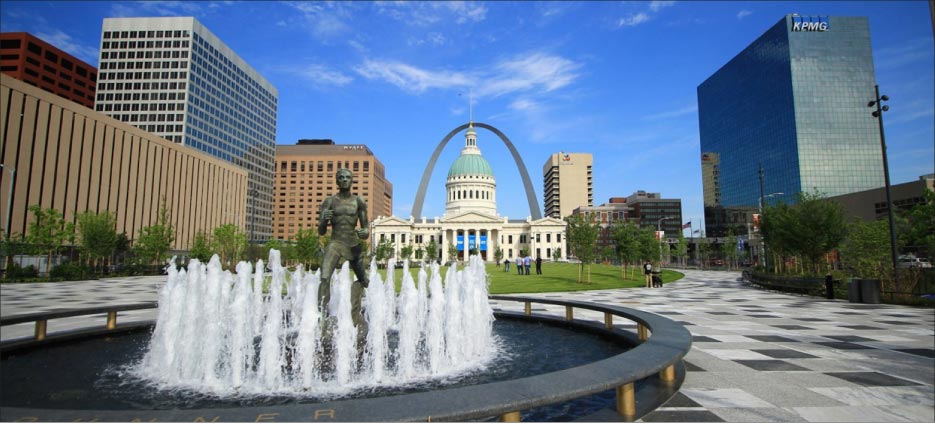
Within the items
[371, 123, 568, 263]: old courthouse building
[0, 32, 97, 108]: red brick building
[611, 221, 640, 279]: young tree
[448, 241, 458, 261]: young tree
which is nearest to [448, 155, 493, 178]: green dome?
[371, 123, 568, 263]: old courthouse building

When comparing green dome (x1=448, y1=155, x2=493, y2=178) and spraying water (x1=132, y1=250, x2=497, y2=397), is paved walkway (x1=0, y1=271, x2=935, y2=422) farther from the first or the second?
green dome (x1=448, y1=155, x2=493, y2=178)

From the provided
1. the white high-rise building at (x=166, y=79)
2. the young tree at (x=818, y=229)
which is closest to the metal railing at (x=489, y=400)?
the young tree at (x=818, y=229)

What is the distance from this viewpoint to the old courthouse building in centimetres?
12812

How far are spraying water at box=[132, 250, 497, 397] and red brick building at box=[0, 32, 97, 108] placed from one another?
84073 millimetres

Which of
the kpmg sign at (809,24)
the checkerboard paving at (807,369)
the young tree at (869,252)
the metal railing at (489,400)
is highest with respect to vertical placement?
the kpmg sign at (809,24)

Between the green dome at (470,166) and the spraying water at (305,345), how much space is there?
12798 cm

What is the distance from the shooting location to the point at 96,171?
6806 cm

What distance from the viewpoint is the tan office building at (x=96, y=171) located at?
55312 millimetres

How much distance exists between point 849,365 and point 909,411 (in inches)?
104

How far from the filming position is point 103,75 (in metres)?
102

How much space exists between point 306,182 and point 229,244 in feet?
370

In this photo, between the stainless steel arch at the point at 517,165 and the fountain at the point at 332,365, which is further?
the stainless steel arch at the point at 517,165

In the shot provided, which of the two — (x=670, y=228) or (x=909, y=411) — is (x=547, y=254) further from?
(x=909, y=411)

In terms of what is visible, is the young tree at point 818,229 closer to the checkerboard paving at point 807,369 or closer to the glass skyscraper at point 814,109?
the checkerboard paving at point 807,369
